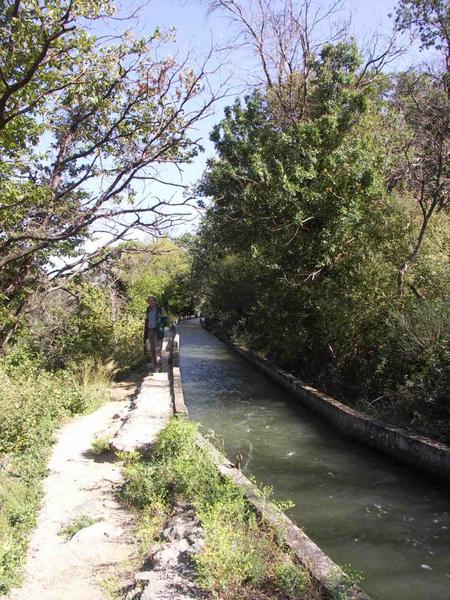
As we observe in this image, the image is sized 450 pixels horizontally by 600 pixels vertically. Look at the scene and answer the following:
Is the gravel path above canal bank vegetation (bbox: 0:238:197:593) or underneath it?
underneath

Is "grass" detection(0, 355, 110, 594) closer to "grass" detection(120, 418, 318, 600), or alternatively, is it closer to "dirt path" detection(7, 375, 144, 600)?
"dirt path" detection(7, 375, 144, 600)

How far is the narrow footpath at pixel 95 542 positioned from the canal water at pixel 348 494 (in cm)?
176

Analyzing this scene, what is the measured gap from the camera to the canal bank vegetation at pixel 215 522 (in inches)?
160

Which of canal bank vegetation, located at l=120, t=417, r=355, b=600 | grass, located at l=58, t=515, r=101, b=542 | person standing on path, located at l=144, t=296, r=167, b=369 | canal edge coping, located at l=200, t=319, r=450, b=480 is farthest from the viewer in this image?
person standing on path, located at l=144, t=296, r=167, b=369

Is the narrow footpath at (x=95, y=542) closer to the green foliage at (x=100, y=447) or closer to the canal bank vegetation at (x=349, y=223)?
the green foliage at (x=100, y=447)

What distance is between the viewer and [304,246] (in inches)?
568

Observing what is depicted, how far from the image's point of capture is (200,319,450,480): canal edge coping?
791 centimetres

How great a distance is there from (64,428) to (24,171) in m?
5.70

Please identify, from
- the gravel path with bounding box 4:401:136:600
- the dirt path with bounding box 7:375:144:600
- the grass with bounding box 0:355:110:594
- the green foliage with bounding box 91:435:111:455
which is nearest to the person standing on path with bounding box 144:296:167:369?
the grass with bounding box 0:355:110:594

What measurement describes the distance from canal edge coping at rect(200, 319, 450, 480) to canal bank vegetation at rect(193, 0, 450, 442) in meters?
0.49

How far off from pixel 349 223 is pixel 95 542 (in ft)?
32.4

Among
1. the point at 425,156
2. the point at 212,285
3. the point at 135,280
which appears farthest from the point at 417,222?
the point at 212,285

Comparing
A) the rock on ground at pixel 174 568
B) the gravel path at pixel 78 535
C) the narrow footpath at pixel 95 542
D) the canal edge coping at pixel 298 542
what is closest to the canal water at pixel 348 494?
the canal edge coping at pixel 298 542

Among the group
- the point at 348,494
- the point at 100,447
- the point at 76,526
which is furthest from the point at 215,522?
the point at 100,447
